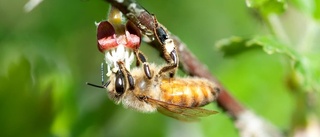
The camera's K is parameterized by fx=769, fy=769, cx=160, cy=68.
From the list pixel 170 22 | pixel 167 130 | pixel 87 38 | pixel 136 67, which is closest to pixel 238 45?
pixel 136 67

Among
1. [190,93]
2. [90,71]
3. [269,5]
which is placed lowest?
[190,93]

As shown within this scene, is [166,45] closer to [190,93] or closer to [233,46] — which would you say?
[190,93]

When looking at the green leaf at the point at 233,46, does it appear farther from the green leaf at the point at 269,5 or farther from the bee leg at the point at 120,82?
the bee leg at the point at 120,82

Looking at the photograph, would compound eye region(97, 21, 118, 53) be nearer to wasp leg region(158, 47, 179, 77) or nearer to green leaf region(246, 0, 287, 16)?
wasp leg region(158, 47, 179, 77)

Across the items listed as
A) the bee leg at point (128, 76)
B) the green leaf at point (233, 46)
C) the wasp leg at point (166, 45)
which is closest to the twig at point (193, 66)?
the wasp leg at point (166, 45)

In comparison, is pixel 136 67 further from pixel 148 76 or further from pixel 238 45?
pixel 238 45

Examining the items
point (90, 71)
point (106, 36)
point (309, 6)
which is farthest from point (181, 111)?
point (90, 71)

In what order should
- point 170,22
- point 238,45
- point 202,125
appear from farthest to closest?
point 170,22, point 202,125, point 238,45
